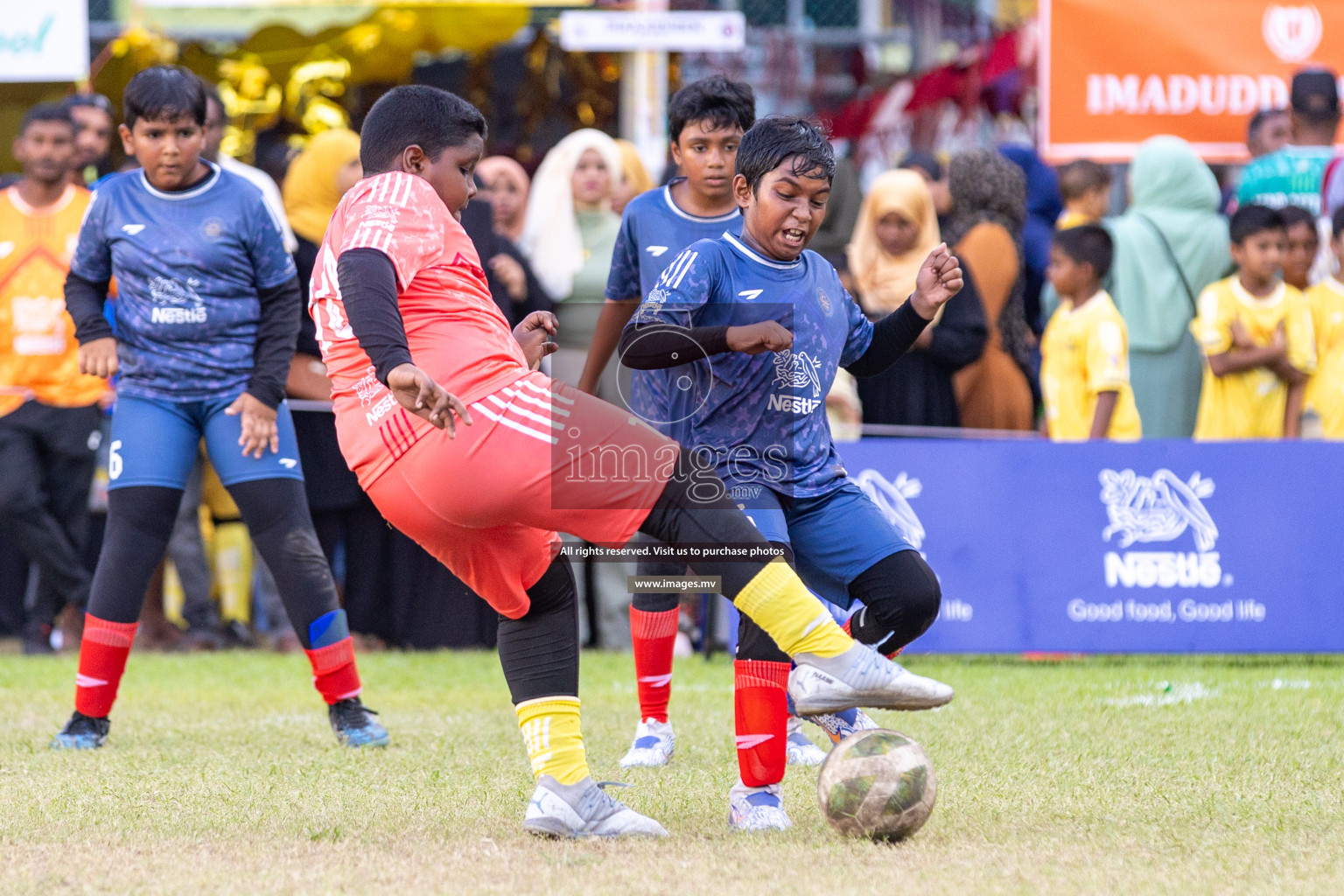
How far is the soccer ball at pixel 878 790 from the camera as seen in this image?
401 cm

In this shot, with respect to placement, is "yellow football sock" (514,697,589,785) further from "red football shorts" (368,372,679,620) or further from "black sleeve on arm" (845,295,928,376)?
"black sleeve on arm" (845,295,928,376)

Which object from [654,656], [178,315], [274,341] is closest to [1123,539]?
[654,656]

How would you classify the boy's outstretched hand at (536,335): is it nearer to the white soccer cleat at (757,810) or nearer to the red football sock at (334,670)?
the white soccer cleat at (757,810)

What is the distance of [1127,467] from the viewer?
8.09m

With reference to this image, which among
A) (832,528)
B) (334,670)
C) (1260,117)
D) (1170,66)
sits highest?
(1170,66)

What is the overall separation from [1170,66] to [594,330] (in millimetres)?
4622

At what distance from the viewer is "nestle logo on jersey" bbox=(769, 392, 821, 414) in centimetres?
460

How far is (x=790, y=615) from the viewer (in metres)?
3.86

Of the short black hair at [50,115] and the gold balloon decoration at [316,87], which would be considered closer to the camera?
the short black hair at [50,115]

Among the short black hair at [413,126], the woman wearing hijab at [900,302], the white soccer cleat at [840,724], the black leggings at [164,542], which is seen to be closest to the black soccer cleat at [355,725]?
the black leggings at [164,542]

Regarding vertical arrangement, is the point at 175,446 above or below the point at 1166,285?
below

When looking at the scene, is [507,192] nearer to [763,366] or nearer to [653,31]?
[653,31]

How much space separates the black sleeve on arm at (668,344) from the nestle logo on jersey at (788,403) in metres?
0.21

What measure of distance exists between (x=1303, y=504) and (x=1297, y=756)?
10.1ft
